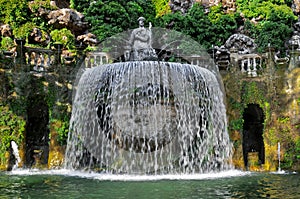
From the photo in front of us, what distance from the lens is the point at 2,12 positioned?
819 inches

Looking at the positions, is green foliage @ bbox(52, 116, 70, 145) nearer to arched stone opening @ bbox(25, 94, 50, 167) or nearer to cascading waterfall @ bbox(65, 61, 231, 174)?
cascading waterfall @ bbox(65, 61, 231, 174)

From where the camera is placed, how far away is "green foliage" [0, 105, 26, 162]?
11492mm

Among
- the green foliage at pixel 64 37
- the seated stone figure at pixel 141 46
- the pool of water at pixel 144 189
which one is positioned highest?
the green foliage at pixel 64 37

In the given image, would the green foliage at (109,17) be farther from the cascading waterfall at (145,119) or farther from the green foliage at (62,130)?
the cascading waterfall at (145,119)

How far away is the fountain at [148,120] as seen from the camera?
33.5 ft

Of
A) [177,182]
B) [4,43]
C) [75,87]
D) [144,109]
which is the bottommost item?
[177,182]

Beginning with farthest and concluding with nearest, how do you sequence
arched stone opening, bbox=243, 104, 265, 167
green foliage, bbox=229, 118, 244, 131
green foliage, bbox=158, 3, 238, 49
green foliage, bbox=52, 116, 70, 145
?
green foliage, bbox=158, 3, 238, 49, arched stone opening, bbox=243, 104, 265, 167, green foliage, bbox=229, 118, 244, 131, green foliage, bbox=52, 116, 70, 145

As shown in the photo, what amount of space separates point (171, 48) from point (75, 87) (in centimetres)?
1158

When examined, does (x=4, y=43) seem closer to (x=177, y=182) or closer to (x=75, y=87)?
(x=75, y=87)

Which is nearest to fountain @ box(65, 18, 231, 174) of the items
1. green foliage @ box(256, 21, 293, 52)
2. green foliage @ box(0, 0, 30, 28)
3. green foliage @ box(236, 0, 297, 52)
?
green foliage @ box(0, 0, 30, 28)

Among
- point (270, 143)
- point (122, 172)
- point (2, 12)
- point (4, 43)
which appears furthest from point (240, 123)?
point (2, 12)

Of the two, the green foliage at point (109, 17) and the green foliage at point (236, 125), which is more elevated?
the green foliage at point (109, 17)

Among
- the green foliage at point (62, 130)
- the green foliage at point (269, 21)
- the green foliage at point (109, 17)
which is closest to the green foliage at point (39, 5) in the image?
the green foliage at point (109, 17)

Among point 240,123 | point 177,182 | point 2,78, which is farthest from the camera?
point 240,123
